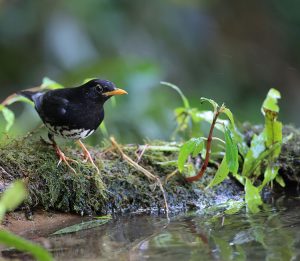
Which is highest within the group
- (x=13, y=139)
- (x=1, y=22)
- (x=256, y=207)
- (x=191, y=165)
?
(x=1, y=22)

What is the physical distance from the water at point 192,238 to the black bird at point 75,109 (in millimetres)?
832

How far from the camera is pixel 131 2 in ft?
30.8

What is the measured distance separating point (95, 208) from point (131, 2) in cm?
570

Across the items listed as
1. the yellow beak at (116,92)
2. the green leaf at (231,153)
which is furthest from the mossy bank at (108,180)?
the green leaf at (231,153)

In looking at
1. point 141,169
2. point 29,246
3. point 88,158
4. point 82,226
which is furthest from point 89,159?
point 29,246

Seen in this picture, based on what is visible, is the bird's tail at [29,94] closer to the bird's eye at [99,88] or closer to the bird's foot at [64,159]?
the bird's eye at [99,88]

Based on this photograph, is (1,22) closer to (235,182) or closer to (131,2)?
(131,2)

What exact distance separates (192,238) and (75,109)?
1.68 m

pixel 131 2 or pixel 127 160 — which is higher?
pixel 131 2

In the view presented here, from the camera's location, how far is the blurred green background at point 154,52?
7422 millimetres

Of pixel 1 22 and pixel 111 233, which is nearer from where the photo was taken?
pixel 111 233

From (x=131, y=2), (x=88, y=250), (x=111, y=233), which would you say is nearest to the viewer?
(x=88, y=250)

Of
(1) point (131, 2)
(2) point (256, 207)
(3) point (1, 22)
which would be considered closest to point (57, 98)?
(2) point (256, 207)

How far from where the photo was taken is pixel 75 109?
15.6 ft
